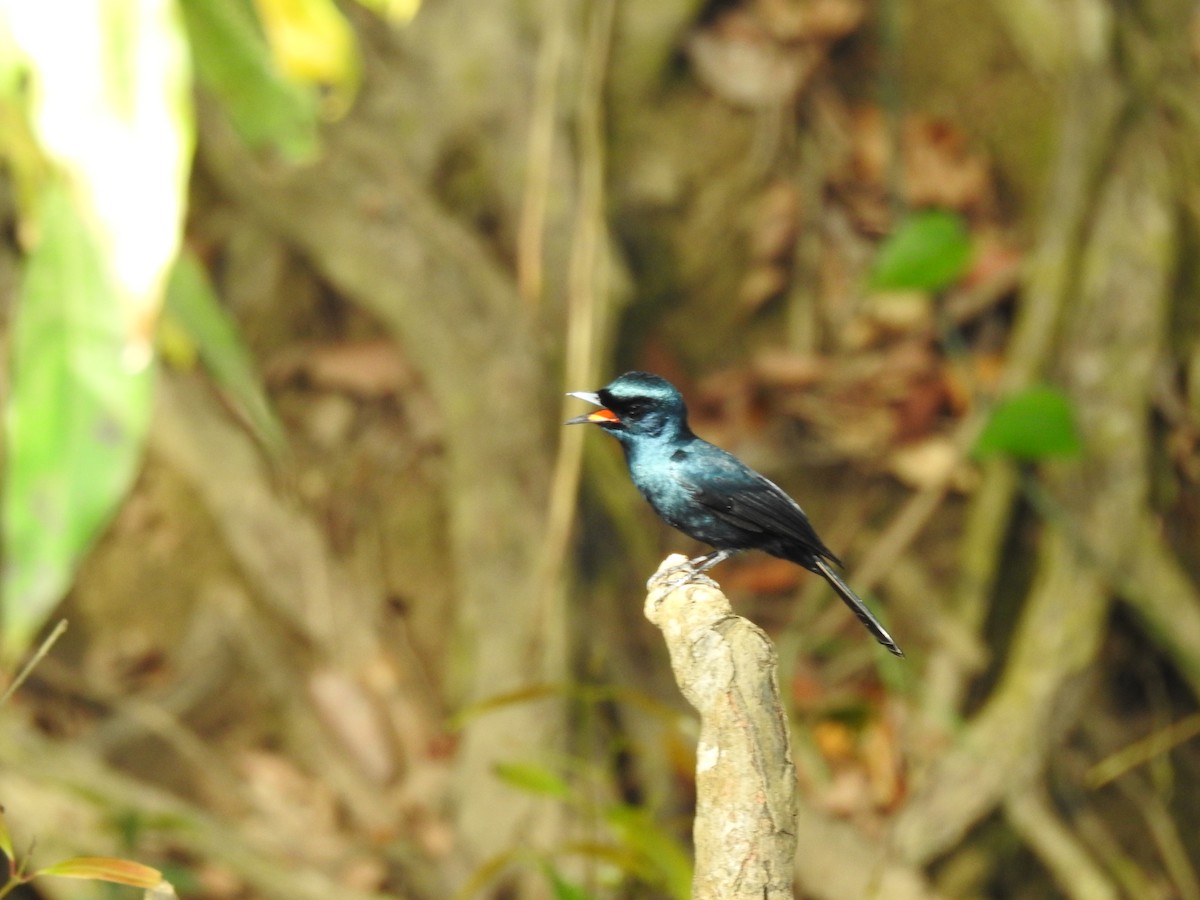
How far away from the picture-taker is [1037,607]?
468cm

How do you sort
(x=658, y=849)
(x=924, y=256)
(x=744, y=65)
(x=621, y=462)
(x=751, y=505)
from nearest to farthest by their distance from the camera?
(x=751, y=505), (x=658, y=849), (x=924, y=256), (x=621, y=462), (x=744, y=65)

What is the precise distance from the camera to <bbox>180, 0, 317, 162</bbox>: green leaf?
3.14 meters

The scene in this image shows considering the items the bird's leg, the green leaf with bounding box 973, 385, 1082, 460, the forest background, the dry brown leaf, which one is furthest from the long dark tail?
the dry brown leaf

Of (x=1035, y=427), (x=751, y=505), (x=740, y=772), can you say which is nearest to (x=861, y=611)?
(x=751, y=505)

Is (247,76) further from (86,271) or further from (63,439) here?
(63,439)

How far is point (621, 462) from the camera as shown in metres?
4.65

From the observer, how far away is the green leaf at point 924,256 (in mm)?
4324

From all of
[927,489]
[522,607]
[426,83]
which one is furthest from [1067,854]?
[426,83]

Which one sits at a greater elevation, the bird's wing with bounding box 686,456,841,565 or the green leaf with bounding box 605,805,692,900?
the bird's wing with bounding box 686,456,841,565

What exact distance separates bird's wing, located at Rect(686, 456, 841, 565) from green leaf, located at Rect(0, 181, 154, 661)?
88cm

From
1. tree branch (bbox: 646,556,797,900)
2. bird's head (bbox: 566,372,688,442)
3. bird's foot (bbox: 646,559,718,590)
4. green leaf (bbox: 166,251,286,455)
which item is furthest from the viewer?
green leaf (bbox: 166,251,286,455)

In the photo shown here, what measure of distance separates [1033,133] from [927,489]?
4.98 feet

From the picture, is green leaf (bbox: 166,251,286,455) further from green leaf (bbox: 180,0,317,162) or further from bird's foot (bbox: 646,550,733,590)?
bird's foot (bbox: 646,550,733,590)

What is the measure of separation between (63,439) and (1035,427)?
123 inches
